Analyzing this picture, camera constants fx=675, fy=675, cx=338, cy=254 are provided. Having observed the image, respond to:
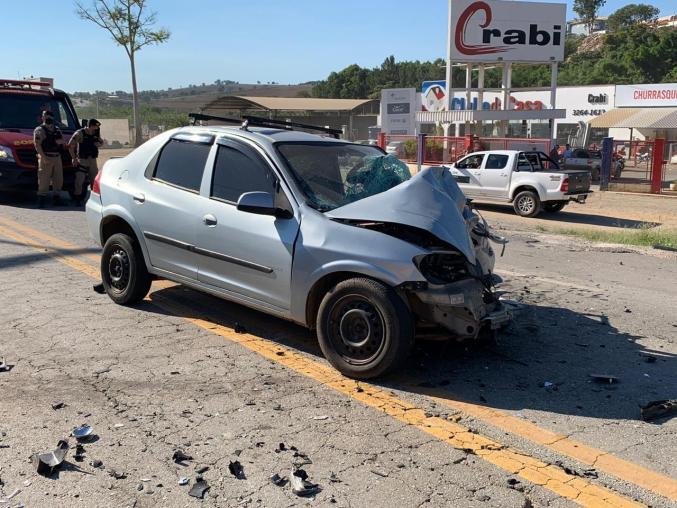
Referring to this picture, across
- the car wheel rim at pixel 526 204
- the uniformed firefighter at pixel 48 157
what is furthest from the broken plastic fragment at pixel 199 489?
the car wheel rim at pixel 526 204

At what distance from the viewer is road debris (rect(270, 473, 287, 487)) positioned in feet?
11.3

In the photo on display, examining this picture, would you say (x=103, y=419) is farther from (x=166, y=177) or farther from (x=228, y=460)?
(x=166, y=177)

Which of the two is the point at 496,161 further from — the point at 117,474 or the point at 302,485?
the point at 117,474

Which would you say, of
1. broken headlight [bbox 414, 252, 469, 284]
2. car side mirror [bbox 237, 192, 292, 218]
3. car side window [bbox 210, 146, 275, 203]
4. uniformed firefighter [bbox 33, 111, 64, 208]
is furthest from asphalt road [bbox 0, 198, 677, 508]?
uniformed firefighter [bbox 33, 111, 64, 208]

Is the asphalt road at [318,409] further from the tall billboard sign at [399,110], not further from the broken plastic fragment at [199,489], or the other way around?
the tall billboard sign at [399,110]

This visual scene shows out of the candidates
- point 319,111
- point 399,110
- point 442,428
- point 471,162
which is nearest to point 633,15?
point 319,111

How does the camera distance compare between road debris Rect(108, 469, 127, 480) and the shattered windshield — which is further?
the shattered windshield

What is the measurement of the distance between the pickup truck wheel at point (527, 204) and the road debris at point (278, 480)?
15.1 metres

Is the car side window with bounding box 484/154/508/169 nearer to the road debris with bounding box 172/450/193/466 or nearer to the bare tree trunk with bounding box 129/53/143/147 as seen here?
the road debris with bounding box 172/450/193/466

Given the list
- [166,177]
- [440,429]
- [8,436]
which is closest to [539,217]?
[166,177]

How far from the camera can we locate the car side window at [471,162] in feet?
61.9

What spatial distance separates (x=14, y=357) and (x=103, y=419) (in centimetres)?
153

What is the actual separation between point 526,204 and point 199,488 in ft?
Answer: 51.0

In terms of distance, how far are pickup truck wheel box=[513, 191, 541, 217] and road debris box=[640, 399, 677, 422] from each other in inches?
530
